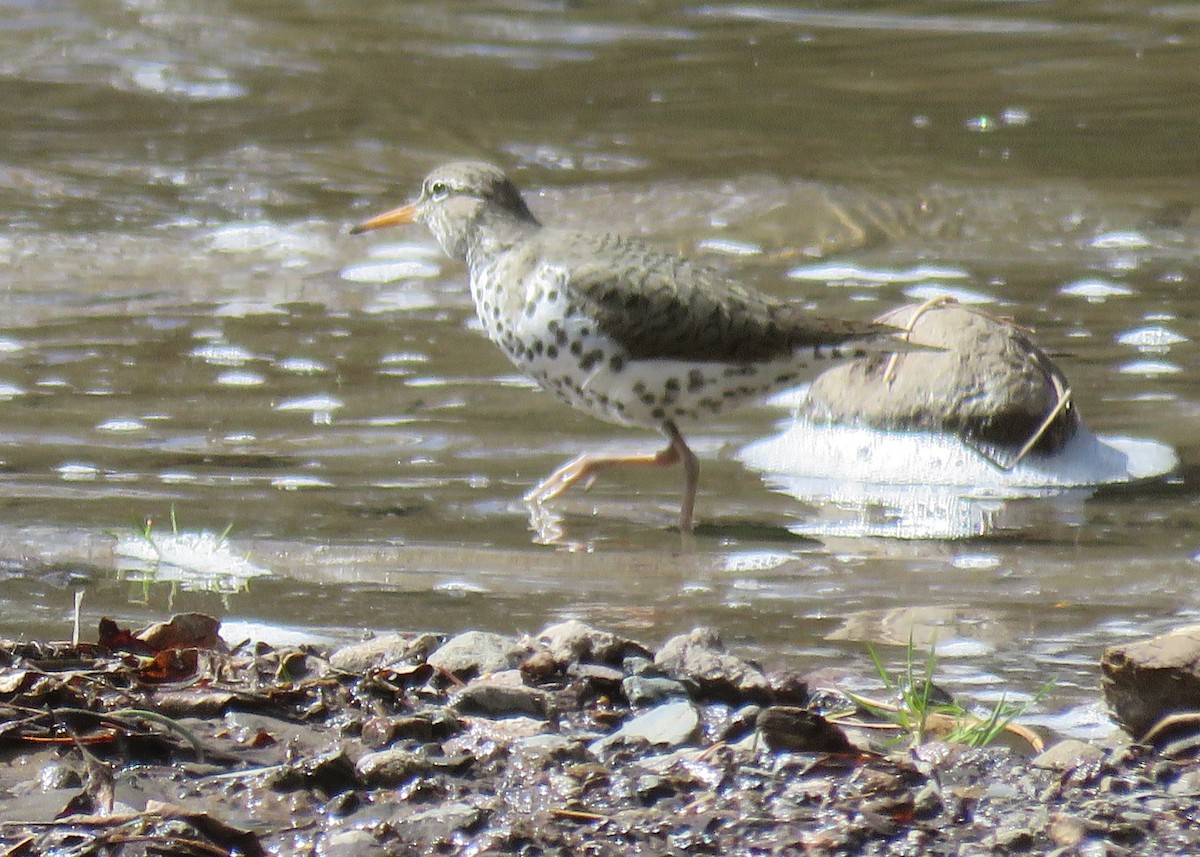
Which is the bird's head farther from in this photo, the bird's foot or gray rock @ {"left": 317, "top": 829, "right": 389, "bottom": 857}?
gray rock @ {"left": 317, "top": 829, "right": 389, "bottom": 857}

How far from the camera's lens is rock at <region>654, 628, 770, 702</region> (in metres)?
3.60

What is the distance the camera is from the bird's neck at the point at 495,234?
6336mm

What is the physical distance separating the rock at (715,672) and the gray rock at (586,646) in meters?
0.08

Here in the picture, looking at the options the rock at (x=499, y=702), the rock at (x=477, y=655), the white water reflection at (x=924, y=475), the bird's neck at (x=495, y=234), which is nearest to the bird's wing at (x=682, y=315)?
the bird's neck at (x=495, y=234)

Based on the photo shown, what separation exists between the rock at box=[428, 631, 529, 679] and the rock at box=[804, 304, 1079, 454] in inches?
108

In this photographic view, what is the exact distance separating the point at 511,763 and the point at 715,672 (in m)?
0.56

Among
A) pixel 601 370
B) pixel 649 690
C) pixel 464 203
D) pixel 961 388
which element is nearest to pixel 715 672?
pixel 649 690

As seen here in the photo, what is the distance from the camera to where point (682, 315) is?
5918 mm

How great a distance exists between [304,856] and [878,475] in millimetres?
3524

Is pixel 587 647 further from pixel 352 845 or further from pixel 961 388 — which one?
pixel 961 388

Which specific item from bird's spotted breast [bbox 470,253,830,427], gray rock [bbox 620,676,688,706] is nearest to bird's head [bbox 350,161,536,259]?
bird's spotted breast [bbox 470,253,830,427]

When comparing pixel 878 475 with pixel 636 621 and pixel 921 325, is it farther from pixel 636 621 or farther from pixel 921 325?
pixel 636 621

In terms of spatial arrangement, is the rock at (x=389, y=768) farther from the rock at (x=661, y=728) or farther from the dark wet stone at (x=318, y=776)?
the rock at (x=661, y=728)

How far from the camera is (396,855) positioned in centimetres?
286
